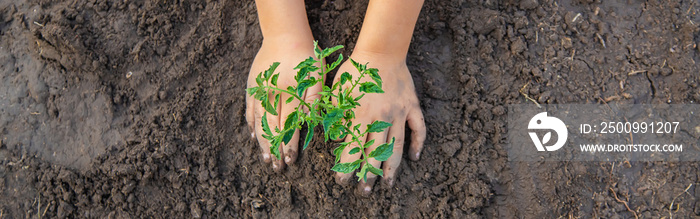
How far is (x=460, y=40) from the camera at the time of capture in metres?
2.38

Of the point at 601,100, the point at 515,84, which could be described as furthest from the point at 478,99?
the point at 601,100

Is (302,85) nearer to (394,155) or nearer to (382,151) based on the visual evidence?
(382,151)

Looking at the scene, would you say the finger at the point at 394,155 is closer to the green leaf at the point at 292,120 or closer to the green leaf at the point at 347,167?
the green leaf at the point at 347,167

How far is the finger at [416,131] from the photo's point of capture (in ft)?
7.34

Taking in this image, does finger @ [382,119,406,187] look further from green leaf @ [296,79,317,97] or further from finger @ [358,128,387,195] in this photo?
green leaf @ [296,79,317,97]

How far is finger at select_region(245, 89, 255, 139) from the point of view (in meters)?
2.26

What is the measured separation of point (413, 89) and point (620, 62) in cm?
99

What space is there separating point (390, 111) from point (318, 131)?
34 cm

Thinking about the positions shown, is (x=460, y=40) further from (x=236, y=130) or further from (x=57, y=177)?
(x=57, y=177)

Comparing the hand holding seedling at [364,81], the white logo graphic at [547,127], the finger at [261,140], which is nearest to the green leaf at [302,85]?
the hand holding seedling at [364,81]

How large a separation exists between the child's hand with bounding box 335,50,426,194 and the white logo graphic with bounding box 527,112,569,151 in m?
0.51

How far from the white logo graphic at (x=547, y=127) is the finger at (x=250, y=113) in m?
1.24

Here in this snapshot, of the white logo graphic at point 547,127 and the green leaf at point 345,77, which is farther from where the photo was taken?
the white logo graphic at point 547,127

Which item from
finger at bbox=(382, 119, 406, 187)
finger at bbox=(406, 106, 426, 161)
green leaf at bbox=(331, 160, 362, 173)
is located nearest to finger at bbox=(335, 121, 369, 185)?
finger at bbox=(382, 119, 406, 187)
